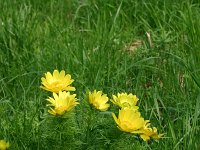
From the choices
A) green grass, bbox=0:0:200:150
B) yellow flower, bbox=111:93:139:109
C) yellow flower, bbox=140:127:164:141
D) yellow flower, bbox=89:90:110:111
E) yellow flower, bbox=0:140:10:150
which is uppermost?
yellow flower, bbox=89:90:110:111

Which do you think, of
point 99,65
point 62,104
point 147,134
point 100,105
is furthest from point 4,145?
point 99,65

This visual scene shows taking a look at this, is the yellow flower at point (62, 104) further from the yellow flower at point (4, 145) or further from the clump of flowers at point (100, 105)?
the yellow flower at point (4, 145)

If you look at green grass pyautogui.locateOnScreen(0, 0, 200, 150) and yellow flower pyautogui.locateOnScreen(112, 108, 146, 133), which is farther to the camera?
green grass pyautogui.locateOnScreen(0, 0, 200, 150)

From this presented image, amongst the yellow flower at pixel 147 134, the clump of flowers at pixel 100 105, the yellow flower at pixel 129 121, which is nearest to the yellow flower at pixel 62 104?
the clump of flowers at pixel 100 105

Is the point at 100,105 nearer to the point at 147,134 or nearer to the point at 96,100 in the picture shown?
the point at 96,100

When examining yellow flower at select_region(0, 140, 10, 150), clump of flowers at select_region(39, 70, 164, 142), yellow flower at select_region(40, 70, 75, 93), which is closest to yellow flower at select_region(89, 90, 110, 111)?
clump of flowers at select_region(39, 70, 164, 142)

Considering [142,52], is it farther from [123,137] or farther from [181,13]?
[123,137]

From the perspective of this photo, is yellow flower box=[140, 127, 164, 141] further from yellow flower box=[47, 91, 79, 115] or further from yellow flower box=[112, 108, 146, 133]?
yellow flower box=[47, 91, 79, 115]

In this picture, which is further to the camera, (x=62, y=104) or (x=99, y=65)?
(x=99, y=65)

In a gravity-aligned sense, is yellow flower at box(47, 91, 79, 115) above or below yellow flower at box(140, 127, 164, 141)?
above
